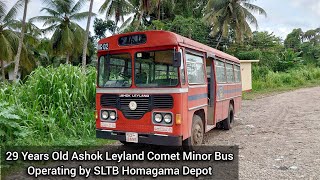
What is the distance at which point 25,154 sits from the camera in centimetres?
569

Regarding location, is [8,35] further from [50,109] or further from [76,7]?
[50,109]

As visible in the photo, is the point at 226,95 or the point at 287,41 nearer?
the point at 226,95

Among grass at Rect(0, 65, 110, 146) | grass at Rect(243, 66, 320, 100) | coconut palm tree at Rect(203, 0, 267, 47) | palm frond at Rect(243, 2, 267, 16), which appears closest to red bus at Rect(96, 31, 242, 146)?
grass at Rect(0, 65, 110, 146)

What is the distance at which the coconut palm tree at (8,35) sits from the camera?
2250cm

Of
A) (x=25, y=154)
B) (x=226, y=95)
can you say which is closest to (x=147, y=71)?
(x=25, y=154)

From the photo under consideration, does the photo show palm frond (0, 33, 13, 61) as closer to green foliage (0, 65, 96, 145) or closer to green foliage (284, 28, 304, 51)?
green foliage (0, 65, 96, 145)

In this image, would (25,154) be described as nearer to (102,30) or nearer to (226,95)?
(226,95)

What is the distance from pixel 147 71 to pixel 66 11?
2502 centimetres

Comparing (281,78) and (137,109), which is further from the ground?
(281,78)

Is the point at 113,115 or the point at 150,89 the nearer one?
the point at 150,89

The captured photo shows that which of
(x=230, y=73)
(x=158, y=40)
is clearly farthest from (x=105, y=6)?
(x=158, y=40)

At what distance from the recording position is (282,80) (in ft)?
84.9

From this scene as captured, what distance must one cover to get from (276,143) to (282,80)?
20619 mm

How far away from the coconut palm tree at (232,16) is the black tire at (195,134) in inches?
870
